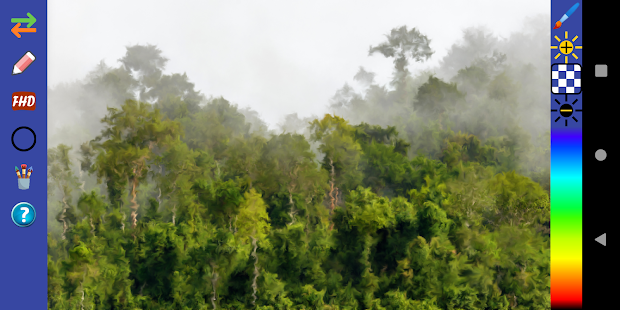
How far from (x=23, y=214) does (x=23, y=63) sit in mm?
2651

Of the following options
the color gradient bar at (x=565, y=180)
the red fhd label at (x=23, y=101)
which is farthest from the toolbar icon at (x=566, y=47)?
the red fhd label at (x=23, y=101)

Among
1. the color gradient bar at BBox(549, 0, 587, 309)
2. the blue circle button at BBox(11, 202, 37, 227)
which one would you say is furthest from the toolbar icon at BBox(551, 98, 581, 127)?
the blue circle button at BBox(11, 202, 37, 227)

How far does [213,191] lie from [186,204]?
167 cm

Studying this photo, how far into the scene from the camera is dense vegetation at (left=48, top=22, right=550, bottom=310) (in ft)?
64.7

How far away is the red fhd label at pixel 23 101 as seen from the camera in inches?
Result: 360

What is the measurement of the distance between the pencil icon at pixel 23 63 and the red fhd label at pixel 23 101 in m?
0.39

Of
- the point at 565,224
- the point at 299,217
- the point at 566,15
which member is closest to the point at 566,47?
the point at 566,15

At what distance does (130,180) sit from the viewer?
22.5 meters

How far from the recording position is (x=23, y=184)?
Result: 8.91 meters

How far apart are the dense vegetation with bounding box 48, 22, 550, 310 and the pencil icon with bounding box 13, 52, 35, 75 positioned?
10978 millimetres

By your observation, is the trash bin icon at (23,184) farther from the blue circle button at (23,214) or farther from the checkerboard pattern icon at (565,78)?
the checkerboard pattern icon at (565,78)
